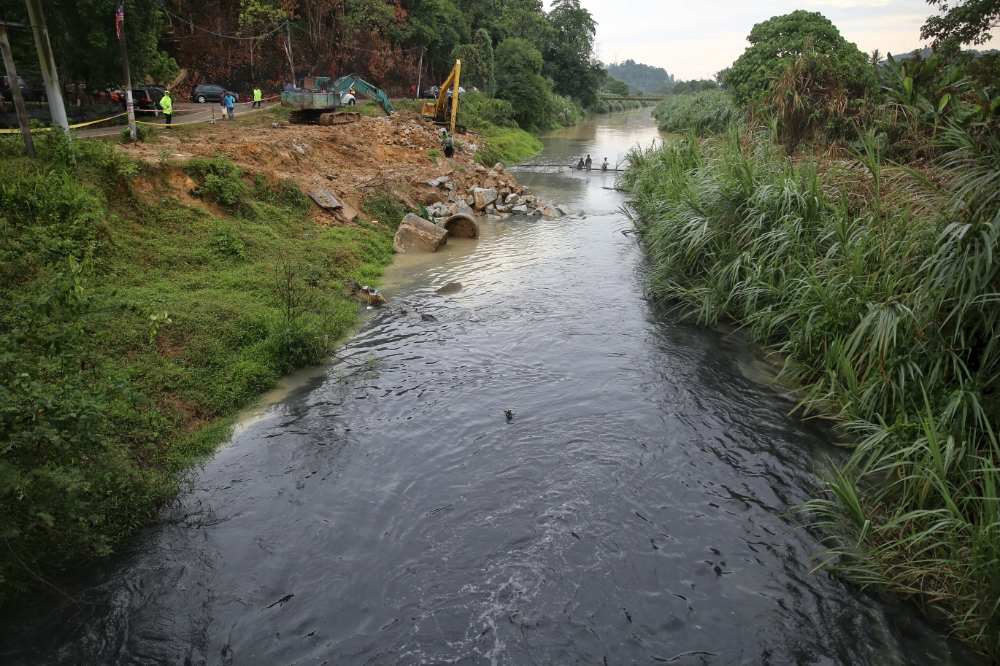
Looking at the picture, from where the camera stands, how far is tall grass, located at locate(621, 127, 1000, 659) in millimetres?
Answer: 5195

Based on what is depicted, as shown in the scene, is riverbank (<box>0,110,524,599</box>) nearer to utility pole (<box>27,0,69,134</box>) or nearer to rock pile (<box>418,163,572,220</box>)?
rock pile (<box>418,163,572,220</box>)

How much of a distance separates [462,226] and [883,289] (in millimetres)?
13222

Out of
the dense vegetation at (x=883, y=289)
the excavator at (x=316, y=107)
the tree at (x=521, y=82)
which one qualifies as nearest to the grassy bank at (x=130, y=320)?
the dense vegetation at (x=883, y=289)

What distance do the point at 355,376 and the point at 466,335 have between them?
8.05ft

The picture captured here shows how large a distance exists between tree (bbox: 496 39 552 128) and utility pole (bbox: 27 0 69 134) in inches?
1754

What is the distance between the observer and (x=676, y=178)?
572 inches

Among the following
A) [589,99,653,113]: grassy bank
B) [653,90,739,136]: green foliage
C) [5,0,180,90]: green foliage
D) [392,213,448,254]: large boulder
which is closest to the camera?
[392,213,448,254]: large boulder

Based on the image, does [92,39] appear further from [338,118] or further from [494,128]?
[494,128]

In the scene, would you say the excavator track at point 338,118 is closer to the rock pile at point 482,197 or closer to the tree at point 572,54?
the rock pile at point 482,197

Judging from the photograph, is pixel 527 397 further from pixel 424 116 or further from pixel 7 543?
pixel 424 116

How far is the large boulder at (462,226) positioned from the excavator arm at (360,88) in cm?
1614

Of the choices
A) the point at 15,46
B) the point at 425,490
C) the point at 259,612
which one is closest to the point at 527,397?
the point at 425,490

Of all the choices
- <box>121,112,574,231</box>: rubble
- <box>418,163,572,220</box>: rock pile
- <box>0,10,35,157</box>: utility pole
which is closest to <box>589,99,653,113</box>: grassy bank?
<box>121,112,574,231</box>: rubble

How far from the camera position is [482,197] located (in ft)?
74.9
